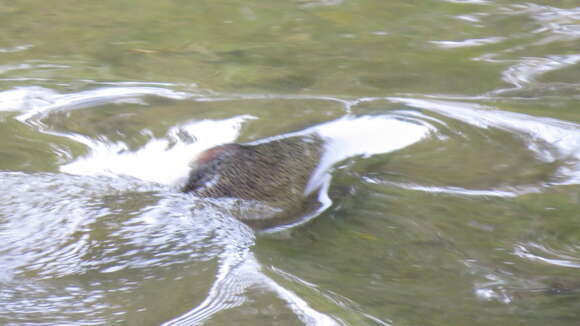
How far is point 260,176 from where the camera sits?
99.0 inches

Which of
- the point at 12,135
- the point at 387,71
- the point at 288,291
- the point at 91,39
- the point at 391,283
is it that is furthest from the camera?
the point at 91,39

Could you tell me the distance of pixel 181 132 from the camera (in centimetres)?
298

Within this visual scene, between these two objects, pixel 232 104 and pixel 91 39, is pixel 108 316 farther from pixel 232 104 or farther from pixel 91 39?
pixel 91 39

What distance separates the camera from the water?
1686mm

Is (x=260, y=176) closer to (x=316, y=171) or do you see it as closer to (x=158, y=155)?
(x=316, y=171)

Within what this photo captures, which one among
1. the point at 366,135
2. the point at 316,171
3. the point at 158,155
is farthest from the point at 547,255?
the point at 158,155

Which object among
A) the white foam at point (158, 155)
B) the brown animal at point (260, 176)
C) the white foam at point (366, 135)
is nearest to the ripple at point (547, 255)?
the brown animal at point (260, 176)

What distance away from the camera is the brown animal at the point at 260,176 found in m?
2.41

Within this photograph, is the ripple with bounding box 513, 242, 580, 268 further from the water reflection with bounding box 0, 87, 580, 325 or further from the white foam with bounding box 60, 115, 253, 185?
the white foam with bounding box 60, 115, 253, 185

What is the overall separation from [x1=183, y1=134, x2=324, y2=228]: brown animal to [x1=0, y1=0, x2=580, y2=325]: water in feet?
0.21

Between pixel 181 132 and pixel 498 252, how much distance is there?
55.9 inches

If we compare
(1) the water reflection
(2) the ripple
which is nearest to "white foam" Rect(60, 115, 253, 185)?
(1) the water reflection

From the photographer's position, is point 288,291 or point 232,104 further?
point 232,104

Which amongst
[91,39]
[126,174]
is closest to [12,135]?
[126,174]
